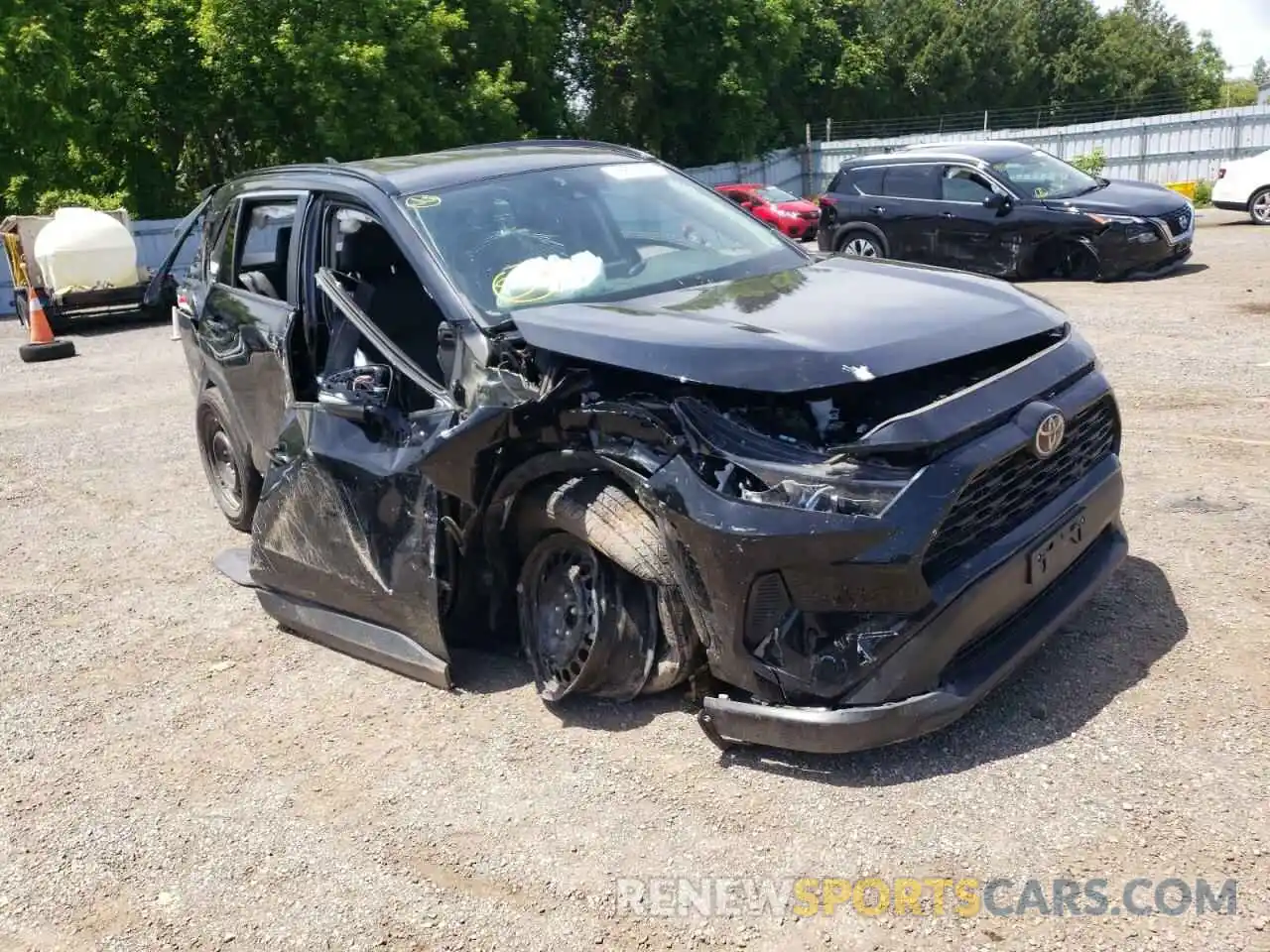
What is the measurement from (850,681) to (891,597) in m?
0.28

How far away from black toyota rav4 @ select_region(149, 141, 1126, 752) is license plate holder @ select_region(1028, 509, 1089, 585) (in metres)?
0.02

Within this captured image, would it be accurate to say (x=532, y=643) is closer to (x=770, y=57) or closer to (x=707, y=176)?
(x=707, y=176)

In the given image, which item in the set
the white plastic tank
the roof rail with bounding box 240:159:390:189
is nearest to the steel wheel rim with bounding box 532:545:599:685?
the roof rail with bounding box 240:159:390:189

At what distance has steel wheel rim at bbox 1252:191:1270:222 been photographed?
58.3ft

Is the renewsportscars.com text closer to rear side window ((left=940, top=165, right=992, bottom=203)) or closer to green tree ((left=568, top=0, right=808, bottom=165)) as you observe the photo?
rear side window ((left=940, top=165, right=992, bottom=203))

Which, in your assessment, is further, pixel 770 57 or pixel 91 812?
pixel 770 57

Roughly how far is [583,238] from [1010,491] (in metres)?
1.94

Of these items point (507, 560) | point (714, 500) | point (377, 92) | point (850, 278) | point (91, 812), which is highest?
point (377, 92)

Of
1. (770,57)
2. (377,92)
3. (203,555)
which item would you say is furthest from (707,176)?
(203,555)

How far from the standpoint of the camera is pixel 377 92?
24.5 metres

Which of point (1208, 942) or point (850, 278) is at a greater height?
point (850, 278)

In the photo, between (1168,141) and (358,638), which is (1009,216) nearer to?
(358,638)

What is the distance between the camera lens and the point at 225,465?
632 centimetres

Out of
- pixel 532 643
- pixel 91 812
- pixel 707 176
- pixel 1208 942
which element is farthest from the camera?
pixel 707 176
